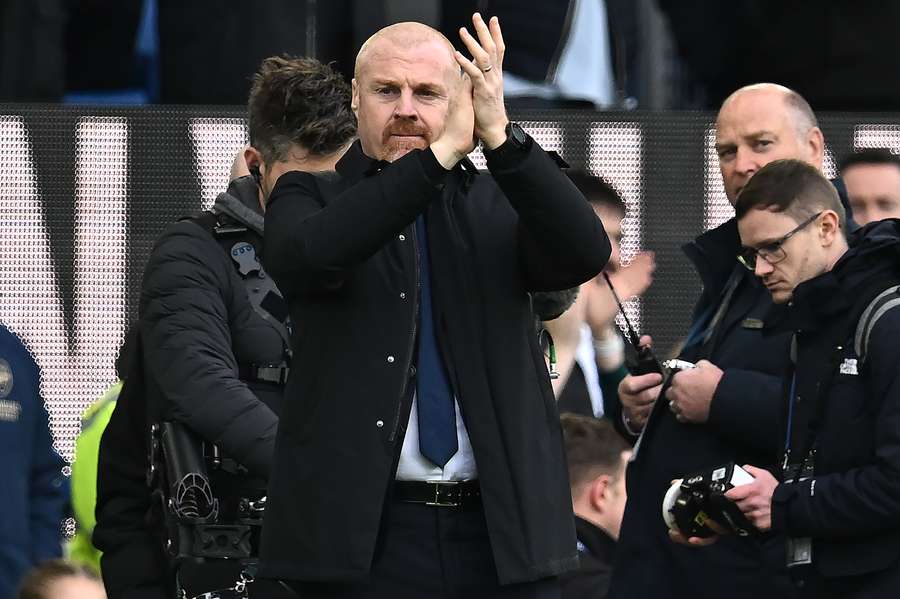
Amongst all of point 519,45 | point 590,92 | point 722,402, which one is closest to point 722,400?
point 722,402

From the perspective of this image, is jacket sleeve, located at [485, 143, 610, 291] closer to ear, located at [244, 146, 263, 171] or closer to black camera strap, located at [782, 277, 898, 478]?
black camera strap, located at [782, 277, 898, 478]

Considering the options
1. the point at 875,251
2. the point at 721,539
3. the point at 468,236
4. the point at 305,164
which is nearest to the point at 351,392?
the point at 468,236

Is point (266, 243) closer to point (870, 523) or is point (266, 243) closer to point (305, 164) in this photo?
point (305, 164)

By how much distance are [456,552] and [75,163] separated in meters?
3.87

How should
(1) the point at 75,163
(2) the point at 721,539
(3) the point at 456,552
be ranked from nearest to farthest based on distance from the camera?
(3) the point at 456,552 < (2) the point at 721,539 < (1) the point at 75,163

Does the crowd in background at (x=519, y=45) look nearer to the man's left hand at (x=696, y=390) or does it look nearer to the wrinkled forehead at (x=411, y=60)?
the man's left hand at (x=696, y=390)

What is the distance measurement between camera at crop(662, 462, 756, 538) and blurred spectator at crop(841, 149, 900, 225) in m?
1.78

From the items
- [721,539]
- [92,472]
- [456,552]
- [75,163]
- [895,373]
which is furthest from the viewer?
[75,163]

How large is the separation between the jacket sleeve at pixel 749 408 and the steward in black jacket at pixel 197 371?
1317mm

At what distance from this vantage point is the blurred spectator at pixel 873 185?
7.38m

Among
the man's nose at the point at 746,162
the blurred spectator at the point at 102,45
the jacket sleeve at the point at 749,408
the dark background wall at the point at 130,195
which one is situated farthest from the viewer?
the blurred spectator at the point at 102,45

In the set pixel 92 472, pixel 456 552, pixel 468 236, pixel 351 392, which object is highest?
pixel 468 236

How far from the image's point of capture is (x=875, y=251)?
18.0 feet

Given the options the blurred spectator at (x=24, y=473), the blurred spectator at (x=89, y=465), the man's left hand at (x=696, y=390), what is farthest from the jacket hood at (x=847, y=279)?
the blurred spectator at (x=24, y=473)
